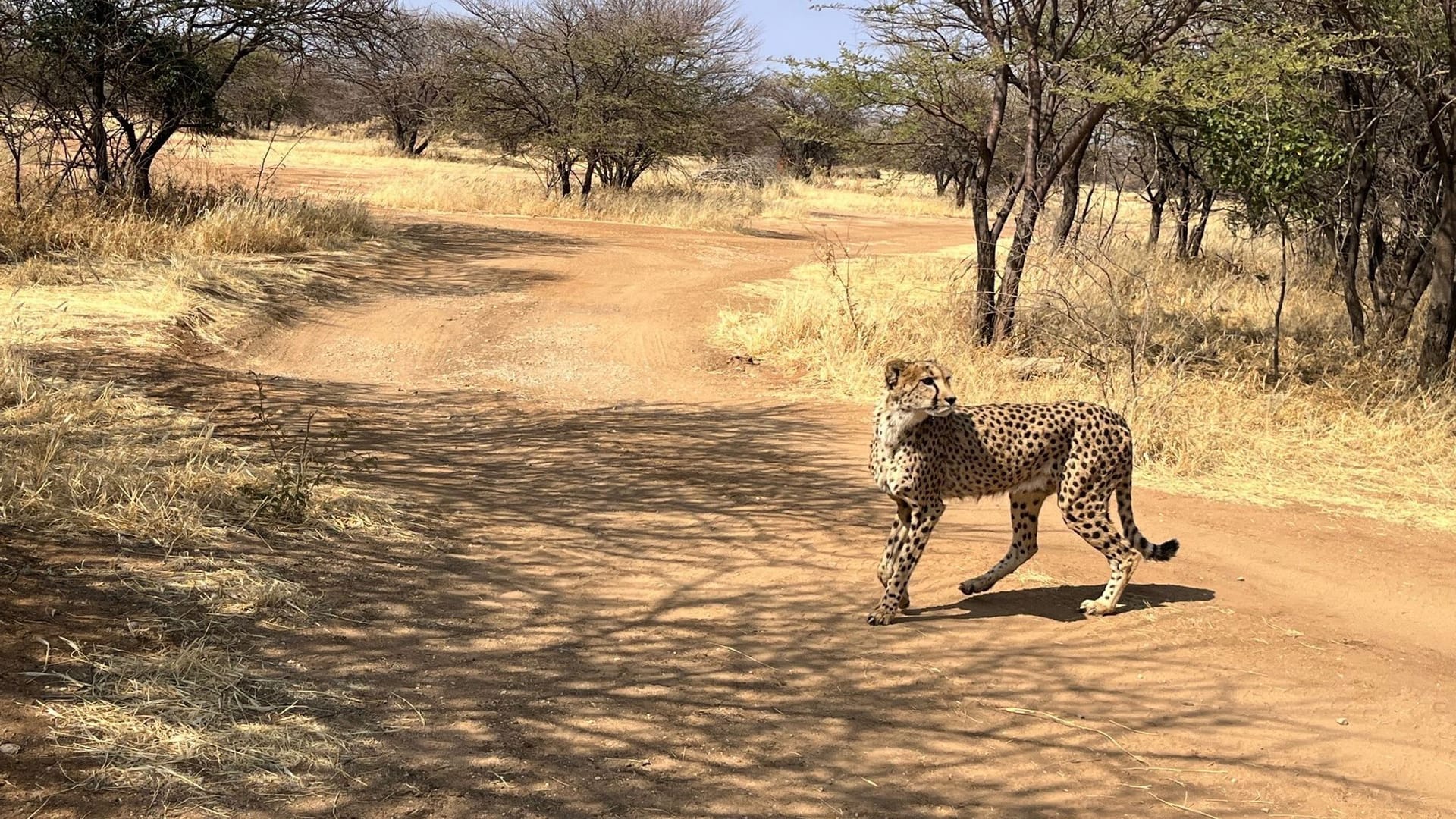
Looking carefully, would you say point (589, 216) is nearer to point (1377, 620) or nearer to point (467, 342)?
point (467, 342)

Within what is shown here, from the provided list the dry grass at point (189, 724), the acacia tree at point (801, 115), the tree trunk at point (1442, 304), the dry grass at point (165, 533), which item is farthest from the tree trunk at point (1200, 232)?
the dry grass at point (189, 724)

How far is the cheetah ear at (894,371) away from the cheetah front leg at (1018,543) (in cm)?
97

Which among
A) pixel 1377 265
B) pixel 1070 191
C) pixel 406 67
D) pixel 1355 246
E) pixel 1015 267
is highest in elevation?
pixel 406 67

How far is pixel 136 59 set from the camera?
14.9 metres

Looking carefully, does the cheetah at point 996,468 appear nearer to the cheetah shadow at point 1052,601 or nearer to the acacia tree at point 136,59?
the cheetah shadow at point 1052,601

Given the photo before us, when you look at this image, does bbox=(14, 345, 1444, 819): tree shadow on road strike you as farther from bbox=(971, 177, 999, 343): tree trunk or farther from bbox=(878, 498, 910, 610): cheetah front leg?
bbox=(971, 177, 999, 343): tree trunk

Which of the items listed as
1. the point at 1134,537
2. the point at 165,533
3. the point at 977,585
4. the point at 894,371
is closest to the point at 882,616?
the point at 977,585

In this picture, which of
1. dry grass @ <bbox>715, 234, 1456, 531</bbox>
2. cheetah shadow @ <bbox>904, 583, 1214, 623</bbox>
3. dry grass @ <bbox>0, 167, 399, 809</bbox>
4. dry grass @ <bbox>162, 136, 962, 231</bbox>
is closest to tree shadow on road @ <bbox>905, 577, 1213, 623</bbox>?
cheetah shadow @ <bbox>904, 583, 1214, 623</bbox>

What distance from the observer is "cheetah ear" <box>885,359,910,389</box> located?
509 cm

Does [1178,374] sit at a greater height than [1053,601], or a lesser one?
greater

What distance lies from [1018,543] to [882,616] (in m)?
0.93

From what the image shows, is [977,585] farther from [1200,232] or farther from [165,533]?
[1200,232]

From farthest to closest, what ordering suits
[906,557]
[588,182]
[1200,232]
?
[588,182] < [1200,232] < [906,557]

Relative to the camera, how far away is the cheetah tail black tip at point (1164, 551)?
18.2 feet
